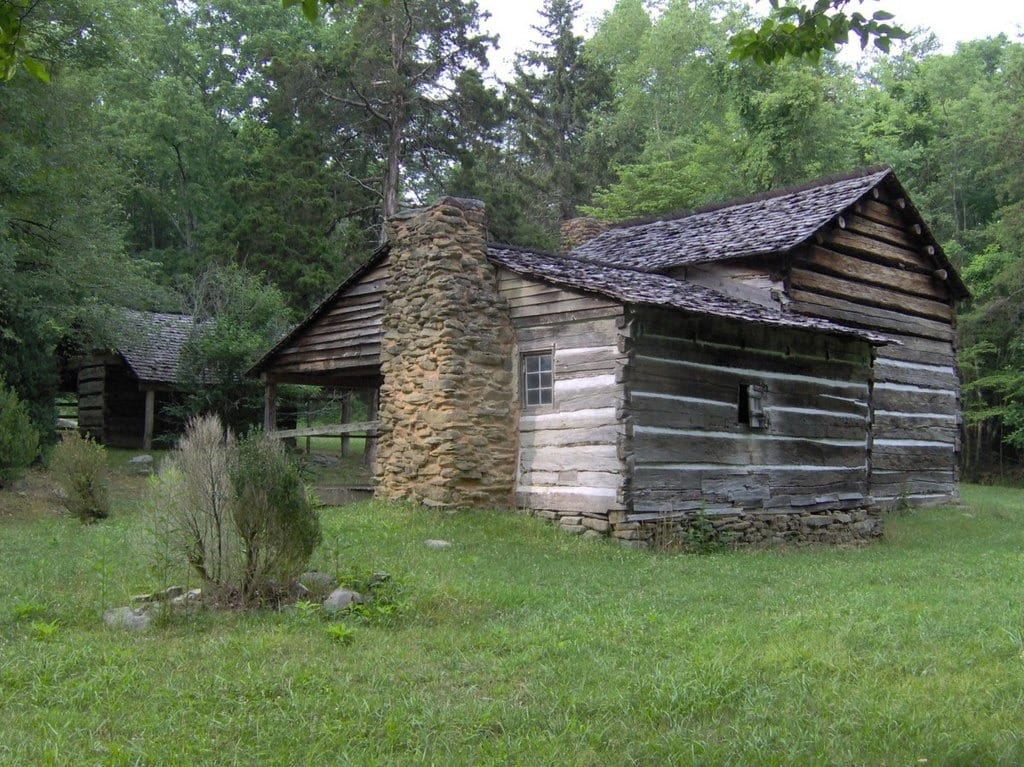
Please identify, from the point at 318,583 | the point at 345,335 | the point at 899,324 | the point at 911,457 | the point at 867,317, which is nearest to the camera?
the point at 318,583

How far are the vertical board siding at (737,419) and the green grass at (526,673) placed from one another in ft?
10.1

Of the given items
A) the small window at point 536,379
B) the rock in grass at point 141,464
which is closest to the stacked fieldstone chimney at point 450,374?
the small window at point 536,379

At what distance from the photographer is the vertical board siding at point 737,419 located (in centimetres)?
Result: 1341

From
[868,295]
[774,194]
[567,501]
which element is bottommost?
[567,501]

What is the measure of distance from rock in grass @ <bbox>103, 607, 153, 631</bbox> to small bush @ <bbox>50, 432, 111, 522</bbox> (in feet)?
27.3

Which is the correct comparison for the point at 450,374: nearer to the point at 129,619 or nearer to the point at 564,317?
the point at 564,317

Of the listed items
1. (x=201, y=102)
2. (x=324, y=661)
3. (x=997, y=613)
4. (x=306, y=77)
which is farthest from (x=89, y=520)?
(x=201, y=102)

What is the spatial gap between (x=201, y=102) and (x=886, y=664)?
4533 cm

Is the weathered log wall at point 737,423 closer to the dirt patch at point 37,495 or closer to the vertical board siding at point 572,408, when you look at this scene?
the vertical board siding at point 572,408

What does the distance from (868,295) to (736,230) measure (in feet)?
9.30

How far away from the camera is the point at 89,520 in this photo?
1512 centimetres

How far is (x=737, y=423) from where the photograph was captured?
48.1 feet

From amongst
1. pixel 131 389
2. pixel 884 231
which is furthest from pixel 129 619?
pixel 131 389

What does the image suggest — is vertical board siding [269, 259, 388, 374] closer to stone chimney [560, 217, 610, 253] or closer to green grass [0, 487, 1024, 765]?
green grass [0, 487, 1024, 765]
